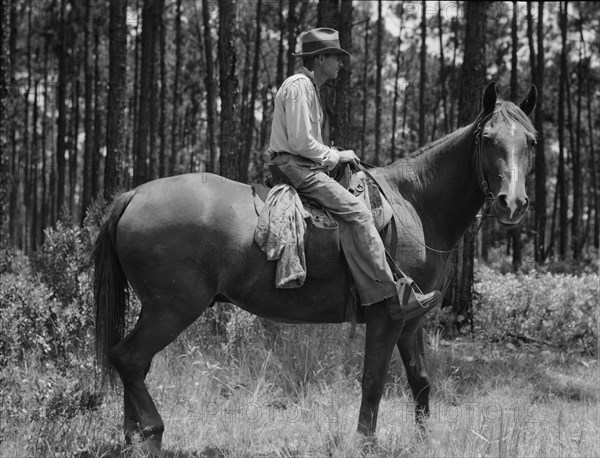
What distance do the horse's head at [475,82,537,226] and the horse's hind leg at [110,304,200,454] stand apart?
238 centimetres

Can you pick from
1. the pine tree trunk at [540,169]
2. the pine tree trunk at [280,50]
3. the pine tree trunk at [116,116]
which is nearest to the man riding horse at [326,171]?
the pine tree trunk at [116,116]

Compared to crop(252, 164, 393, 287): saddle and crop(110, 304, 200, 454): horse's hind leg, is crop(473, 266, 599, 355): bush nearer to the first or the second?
crop(252, 164, 393, 287): saddle

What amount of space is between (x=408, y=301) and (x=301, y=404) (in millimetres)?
2067

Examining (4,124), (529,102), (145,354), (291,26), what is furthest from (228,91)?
(291,26)

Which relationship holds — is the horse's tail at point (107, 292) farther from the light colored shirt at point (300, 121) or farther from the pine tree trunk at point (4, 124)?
the pine tree trunk at point (4, 124)

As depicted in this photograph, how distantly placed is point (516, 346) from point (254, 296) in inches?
227

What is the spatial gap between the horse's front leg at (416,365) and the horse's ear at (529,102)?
6.31 ft

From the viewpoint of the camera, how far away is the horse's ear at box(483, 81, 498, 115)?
4820 millimetres

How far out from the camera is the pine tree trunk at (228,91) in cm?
937

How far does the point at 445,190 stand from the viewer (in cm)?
528

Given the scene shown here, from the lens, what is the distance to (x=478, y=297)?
9.82m

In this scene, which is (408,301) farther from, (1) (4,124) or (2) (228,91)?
(1) (4,124)

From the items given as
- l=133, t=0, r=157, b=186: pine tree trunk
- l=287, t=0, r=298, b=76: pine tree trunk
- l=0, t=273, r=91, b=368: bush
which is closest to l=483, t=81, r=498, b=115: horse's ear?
l=0, t=273, r=91, b=368: bush

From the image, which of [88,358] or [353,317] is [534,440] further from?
[88,358]
